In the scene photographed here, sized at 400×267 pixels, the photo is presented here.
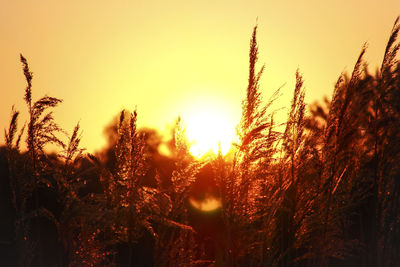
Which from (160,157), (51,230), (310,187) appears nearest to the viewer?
A: (310,187)

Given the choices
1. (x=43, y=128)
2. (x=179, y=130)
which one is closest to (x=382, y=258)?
(x=179, y=130)

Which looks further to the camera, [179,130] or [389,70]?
[389,70]

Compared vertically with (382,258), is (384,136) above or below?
above

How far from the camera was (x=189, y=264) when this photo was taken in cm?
570

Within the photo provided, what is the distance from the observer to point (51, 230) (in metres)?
9.35

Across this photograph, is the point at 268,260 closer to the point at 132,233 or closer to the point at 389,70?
the point at 132,233

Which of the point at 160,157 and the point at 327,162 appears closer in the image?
the point at 327,162

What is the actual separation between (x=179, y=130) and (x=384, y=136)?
278cm

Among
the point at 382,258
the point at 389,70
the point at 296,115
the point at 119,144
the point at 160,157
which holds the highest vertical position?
the point at 160,157

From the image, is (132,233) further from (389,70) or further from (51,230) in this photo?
(51,230)

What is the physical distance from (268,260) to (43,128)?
95.6 inches

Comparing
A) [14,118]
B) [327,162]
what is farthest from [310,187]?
[14,118]

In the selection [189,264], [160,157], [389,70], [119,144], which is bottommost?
[189,264]

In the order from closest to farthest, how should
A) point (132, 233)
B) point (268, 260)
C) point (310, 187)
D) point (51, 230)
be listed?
point (132, 233), point (268, 260), point (310, 187), point (51, 230)
